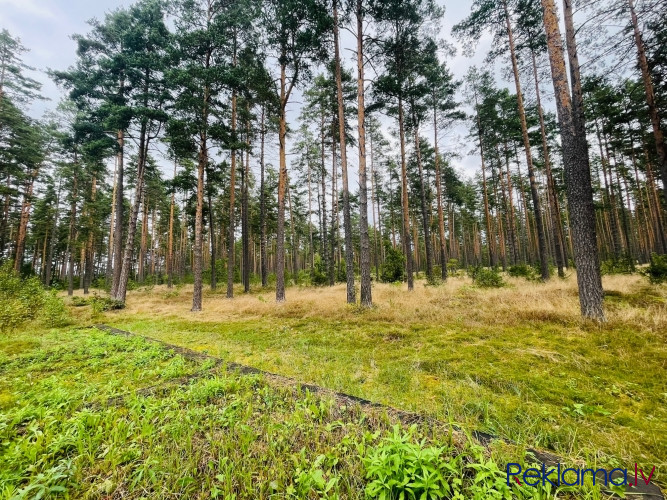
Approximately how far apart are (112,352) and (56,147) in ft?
90.3

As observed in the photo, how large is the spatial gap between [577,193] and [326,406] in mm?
6887

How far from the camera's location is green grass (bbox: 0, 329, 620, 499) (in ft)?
4.94

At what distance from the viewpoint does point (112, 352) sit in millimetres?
4816

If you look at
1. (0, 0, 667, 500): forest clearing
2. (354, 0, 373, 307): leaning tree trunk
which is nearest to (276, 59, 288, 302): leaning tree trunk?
(0, 0, 667, 500): forest clearing

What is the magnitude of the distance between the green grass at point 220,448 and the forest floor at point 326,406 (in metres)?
0.01

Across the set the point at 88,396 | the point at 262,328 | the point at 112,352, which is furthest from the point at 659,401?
the point at 112,352

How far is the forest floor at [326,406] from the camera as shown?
1625mm

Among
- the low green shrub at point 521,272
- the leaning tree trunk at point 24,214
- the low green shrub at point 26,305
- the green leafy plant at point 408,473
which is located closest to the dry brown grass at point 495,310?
the low green shrub at point 26,305

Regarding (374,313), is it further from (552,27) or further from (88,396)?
(552,27)

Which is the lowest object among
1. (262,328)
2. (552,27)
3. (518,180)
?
(262,328)

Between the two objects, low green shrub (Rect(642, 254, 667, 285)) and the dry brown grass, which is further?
low green shrub (Rect(642, 254, 667, 285))
